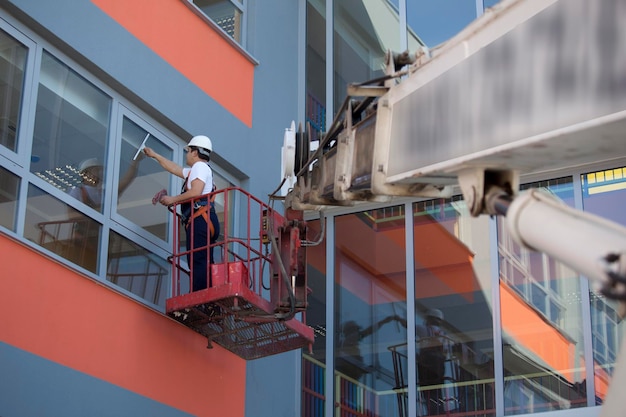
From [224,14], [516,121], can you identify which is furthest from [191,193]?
[516,121]

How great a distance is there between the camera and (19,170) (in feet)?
→ 32.7

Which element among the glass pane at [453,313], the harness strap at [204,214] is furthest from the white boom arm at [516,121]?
the glass pane at [453,313]

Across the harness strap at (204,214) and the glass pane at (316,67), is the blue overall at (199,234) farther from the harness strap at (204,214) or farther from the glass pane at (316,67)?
the glass pane at (316,67)

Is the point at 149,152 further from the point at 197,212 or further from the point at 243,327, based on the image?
the point at 243,327

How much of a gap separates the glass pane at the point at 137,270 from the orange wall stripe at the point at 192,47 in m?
2.27

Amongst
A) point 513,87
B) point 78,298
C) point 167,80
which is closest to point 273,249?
point 78,298

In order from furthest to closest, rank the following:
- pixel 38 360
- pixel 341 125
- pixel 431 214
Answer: pixel 431 214
pixel 38 360
pixel 341 125

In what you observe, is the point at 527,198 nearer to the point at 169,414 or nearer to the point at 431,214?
the point at 169,414

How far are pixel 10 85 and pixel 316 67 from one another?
17.7ft

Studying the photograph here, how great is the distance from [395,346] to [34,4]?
215 inches

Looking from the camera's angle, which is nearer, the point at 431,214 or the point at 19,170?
the point at 19,170

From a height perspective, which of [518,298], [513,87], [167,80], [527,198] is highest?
[167,80]

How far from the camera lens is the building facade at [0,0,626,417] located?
10.0 meters

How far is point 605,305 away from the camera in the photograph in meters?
11.7
